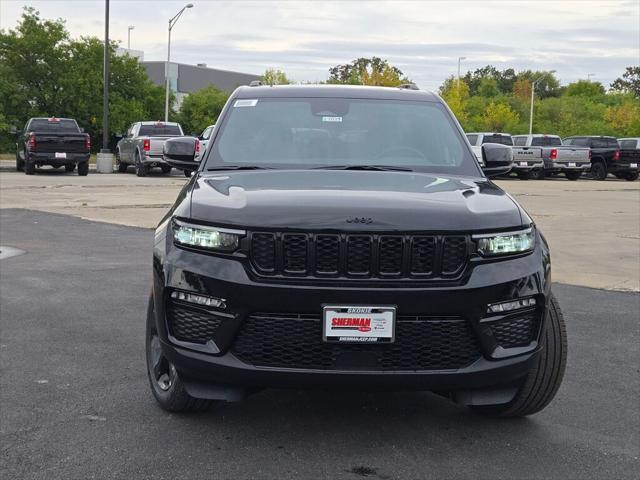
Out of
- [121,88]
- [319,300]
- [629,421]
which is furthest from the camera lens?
[121,88]

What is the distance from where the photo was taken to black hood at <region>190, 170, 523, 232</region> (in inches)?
141

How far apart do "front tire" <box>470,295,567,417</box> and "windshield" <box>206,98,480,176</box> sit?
1.03m

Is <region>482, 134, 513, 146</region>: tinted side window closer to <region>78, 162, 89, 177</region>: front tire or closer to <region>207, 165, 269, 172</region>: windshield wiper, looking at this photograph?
<region>78, 162, 89, 177</region>: front tire

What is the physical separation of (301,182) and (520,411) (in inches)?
63.3

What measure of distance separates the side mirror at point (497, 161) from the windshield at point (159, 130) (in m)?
25.0

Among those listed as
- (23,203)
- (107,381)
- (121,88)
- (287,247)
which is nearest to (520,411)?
(287,247)

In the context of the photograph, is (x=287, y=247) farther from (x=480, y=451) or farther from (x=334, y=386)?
(x=480, y=451)

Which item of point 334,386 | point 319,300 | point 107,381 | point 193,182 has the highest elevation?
point 193,182

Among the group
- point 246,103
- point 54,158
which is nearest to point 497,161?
point 246,103

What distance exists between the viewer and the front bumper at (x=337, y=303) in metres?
3.52

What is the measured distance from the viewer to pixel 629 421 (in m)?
4.43

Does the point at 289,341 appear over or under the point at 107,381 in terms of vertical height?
over

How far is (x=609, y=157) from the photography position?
116ft

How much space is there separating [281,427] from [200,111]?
5418cm
